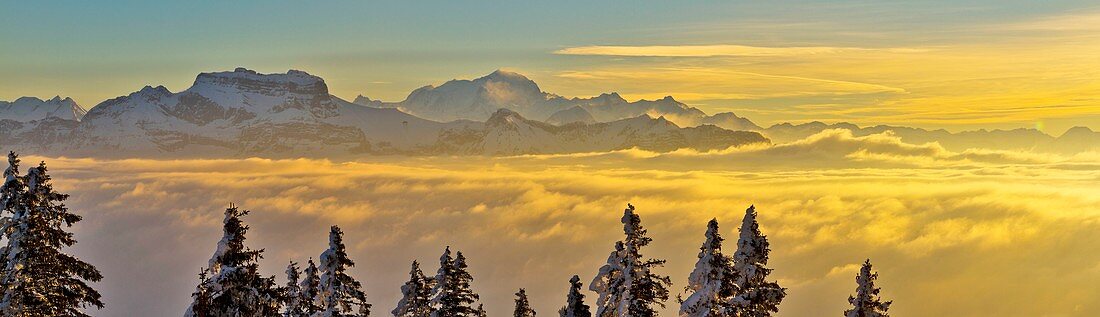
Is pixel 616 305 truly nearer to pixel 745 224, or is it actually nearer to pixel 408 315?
pixel 745 224

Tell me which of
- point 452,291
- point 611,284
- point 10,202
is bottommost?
point 10,202

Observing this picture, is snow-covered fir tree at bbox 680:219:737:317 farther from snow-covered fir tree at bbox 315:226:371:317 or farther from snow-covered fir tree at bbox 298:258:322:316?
snow-covered fir tree at bbox 298:258:322:316

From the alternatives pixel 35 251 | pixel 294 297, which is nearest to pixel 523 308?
pixel 294 297

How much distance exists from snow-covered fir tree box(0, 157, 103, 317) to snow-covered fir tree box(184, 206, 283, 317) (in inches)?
118

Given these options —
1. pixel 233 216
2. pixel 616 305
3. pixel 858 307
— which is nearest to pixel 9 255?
pixel 233 216

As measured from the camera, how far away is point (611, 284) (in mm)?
36031

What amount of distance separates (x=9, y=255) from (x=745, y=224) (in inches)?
840

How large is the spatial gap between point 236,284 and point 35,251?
547 cm

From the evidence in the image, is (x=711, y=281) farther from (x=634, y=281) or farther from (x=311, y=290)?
(x=311, y=290)

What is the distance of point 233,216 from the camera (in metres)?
29.9

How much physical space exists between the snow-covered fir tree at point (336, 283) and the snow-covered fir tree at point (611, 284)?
26.4 ft

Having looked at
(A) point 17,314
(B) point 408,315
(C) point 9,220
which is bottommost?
(A) point 17,314

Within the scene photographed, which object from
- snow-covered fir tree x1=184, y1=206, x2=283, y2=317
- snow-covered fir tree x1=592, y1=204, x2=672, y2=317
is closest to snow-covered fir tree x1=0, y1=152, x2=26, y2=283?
snow-covered fir tree x1=184, y1=206, x2=283, y2=317

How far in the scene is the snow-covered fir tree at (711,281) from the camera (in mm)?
32594
